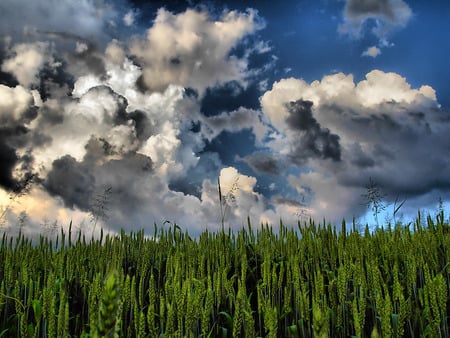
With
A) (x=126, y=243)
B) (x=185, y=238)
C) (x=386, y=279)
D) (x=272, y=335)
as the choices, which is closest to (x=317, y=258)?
(x=386, y=279)

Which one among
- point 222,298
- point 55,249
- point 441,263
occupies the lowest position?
point 222,298

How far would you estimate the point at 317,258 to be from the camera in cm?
488

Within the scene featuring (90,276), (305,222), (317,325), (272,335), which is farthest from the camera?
(305,222)

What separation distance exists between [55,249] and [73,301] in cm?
161

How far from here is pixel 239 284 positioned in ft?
10.8

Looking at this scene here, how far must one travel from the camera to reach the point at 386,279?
436cm

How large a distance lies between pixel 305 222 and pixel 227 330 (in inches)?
91.7

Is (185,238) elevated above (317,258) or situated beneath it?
elevated above

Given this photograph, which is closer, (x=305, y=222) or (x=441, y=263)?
(x=441, y=263)

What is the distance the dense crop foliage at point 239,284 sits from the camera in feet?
9.63

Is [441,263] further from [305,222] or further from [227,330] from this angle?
[227,330]

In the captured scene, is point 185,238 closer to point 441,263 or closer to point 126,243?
point 126,243

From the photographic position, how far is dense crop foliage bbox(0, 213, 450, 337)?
2.94 meters

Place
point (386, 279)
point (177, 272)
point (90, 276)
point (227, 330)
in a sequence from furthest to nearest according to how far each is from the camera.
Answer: point (90, 276) → point (386, 279) → point (227, 330) → point (177, 272)
